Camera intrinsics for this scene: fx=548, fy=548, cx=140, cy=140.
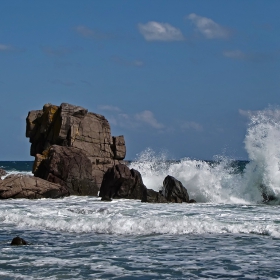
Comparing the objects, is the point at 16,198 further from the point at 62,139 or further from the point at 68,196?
the point at 62,139

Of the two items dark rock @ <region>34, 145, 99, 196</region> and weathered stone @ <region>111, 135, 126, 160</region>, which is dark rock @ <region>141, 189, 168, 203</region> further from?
weathered stone @ <region>111, 135, 126, 160</region>

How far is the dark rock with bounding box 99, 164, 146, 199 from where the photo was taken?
23.4 metres

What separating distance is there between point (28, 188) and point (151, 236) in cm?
1029

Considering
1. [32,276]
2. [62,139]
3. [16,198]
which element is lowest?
[32,276]

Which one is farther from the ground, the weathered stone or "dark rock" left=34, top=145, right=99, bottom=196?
the weathered stone

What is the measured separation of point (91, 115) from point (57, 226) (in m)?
16.3

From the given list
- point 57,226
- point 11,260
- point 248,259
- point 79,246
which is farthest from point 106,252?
point 57,226

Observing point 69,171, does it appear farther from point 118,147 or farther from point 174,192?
point 118,147

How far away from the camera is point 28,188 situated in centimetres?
2283

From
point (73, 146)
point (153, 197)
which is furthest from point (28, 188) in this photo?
point (73, 146)

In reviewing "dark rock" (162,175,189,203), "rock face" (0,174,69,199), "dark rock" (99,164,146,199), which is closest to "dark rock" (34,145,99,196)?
"rock face" (0,174,69,199)

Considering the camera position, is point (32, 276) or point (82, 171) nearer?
point (32, 276)

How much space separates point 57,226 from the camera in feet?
50.9

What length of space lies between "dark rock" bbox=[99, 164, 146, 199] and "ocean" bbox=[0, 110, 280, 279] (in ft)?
2.68
